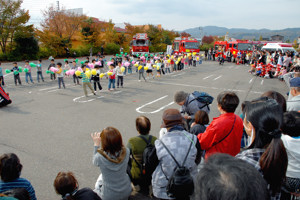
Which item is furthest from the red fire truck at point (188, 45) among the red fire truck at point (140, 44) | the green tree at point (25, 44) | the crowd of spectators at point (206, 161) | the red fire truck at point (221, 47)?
the crowd of spectators at point (206, 161)

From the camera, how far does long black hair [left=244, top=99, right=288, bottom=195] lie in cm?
166

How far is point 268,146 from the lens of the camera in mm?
1768

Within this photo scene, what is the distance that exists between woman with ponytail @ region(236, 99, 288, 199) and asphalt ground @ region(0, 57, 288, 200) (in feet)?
9.97

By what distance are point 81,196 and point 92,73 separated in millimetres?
8722

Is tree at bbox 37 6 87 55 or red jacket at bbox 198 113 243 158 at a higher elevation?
tree at bbox 37 6 87 55

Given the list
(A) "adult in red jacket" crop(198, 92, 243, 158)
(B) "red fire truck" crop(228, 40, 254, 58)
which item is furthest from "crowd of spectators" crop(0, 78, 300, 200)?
(B) "red fire truck" crop(228, 40, 254, 58)

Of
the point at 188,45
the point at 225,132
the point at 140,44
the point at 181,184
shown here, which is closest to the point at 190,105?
the point at 225,132

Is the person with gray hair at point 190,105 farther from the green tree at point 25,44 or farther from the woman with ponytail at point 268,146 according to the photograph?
the green tree at point 25,44

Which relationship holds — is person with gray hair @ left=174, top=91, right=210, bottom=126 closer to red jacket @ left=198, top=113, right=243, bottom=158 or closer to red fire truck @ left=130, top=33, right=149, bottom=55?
red jacket @ left=198, top=113, right=243, bottom=158

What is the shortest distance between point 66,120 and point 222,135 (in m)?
5.77

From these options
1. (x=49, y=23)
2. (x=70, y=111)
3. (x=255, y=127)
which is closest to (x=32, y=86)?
(x=70, y=111)

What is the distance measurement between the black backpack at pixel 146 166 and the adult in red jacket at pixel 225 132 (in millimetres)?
750

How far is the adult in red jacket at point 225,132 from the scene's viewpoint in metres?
2.89

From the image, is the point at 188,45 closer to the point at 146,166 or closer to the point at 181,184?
the point at 146,166
